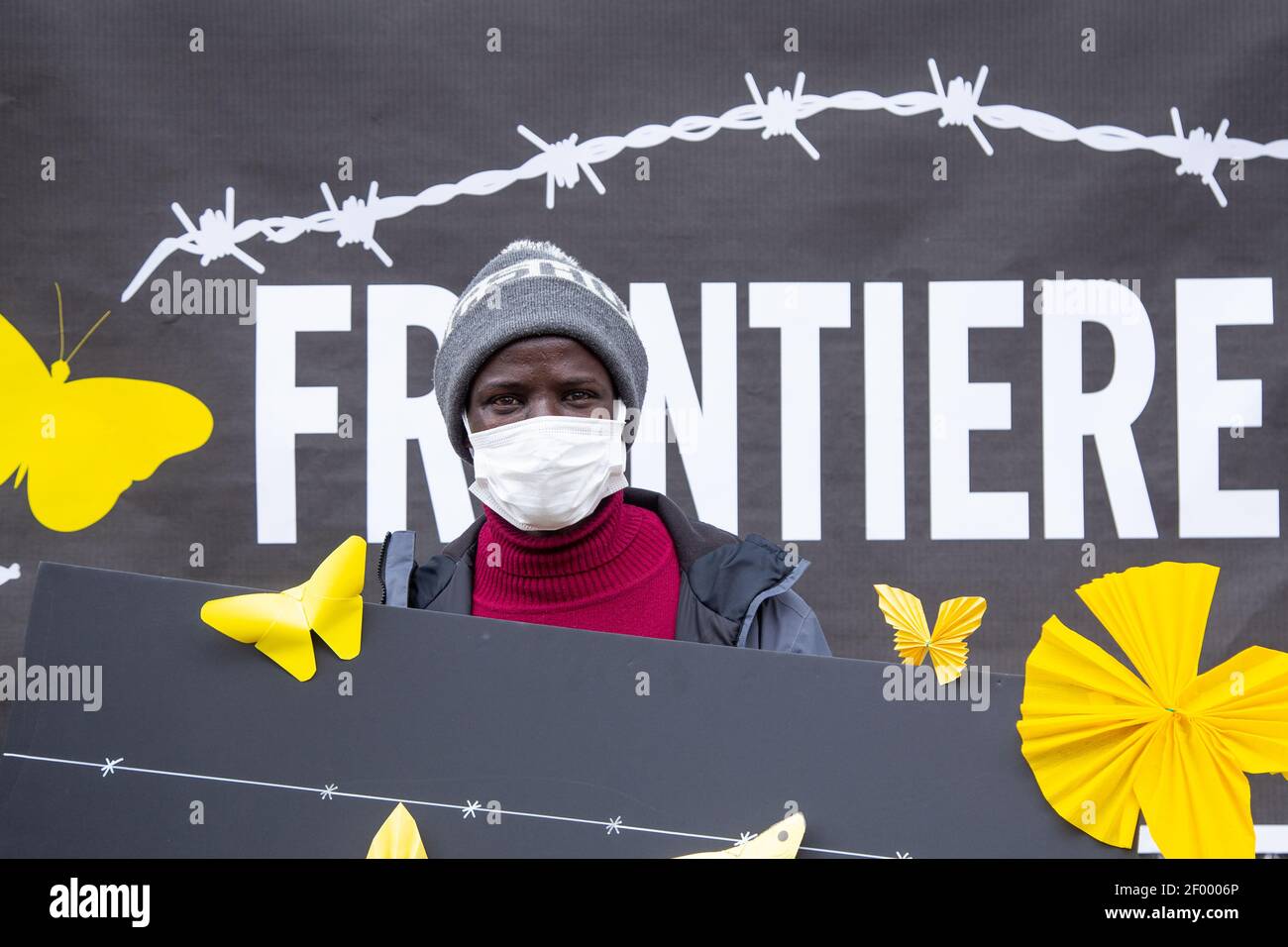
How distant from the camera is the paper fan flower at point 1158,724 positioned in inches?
49.2

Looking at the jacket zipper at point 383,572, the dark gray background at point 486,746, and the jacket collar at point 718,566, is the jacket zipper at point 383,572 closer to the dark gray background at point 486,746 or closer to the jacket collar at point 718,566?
the jacket collar at point 718,566

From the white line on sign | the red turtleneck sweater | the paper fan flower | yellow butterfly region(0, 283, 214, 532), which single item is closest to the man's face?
the red turtleneck sweater

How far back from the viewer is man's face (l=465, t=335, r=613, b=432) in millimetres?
1505

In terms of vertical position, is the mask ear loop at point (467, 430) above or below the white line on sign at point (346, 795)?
above

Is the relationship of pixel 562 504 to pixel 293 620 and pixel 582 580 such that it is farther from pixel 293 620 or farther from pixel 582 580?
pixel 293 620

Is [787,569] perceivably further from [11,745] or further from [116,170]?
[116,170]

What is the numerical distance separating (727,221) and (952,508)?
0.85m

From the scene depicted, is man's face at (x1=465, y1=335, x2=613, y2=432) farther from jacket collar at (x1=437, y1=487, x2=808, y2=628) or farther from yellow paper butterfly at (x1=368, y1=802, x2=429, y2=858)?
yellow paper butterfly at (x1=368, y1=802, x2=429, y2=858)

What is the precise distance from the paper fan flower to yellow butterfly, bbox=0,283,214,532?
1.93m

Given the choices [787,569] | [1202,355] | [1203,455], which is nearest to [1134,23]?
[1202,355]

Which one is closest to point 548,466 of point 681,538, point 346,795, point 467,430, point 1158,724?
point 467,430

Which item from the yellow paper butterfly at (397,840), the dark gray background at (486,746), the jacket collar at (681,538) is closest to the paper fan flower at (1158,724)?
the dark gray background at (486,746)

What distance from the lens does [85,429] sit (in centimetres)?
237

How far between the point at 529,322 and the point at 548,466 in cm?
21
